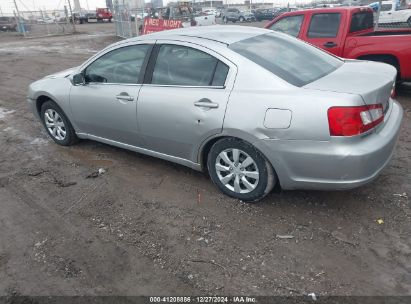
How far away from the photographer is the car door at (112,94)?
13.4 ft

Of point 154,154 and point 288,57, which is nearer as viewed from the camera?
point 288,57

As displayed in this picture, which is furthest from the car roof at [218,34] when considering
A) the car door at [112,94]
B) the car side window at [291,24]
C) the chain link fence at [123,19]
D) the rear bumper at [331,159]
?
the chain link fence at [123,19]

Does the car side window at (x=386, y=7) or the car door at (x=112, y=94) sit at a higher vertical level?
the car door at (x=112, y=94)

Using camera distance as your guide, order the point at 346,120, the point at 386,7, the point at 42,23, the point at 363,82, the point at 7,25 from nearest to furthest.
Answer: the point at 346,120 → the point at 363,82 → the point at 386,7 → the point at 42,23 → the point at 7,25

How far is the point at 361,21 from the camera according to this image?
6988mm

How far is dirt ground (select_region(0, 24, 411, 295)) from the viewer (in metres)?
2.70

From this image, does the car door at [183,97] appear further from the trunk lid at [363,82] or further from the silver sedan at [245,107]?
the trunk lid at [363,82]

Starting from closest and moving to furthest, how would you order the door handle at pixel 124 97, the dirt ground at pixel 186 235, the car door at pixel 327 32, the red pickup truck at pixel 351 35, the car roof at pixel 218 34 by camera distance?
the dirt ground at pixel 186 235 → the car roof at pixel 218 34 → the door handle at pixel 124 97 → the red pickup truck at pixel 351 35 → the car door at pixel 327 32

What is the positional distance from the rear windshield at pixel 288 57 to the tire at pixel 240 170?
2.48 feet

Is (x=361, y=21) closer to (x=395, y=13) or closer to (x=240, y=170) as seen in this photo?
(x=240, y=170)

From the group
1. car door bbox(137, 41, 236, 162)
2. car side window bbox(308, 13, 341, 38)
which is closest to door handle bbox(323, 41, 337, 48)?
car side window bbox(308, 13, 341, 38)

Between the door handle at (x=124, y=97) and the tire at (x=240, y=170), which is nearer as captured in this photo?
the tire at (x=240, y=170)

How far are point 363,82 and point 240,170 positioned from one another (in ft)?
4.48

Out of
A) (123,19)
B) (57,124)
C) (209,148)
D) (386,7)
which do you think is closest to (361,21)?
(209,148)
